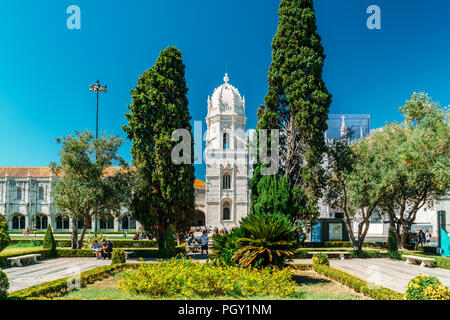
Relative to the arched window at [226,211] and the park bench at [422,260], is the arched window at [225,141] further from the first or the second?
the park bench at [422,260]

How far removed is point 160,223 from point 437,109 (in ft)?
49.0

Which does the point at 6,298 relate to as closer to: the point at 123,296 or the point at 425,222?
the point at 123,296

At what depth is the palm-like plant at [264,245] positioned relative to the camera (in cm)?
1001

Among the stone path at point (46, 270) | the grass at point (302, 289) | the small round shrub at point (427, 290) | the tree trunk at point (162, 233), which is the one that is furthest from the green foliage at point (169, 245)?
the small round shrub at point (427, 290)

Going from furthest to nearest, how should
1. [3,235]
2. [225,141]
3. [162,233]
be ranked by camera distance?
[225,141], [162,233], [3,235]

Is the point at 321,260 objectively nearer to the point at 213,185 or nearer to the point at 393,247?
the point at 393,247

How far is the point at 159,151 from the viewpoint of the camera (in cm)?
1838

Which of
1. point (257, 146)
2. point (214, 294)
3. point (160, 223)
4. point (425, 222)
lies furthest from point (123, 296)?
point (425, 222)

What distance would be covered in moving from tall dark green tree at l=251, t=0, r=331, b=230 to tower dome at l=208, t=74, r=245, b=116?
27560 mm

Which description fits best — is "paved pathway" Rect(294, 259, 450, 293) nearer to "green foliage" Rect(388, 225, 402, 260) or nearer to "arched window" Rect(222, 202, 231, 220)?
"green foliage" Rect(388, 225, 402, 260)

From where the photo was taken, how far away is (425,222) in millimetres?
37625

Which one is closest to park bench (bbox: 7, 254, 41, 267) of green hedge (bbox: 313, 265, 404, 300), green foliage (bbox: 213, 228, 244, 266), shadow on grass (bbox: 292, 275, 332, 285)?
green foliage (bbox: 213, 228, 244, 266)

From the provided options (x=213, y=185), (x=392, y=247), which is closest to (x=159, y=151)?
(x=392, y=247)

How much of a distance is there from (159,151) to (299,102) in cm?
794
